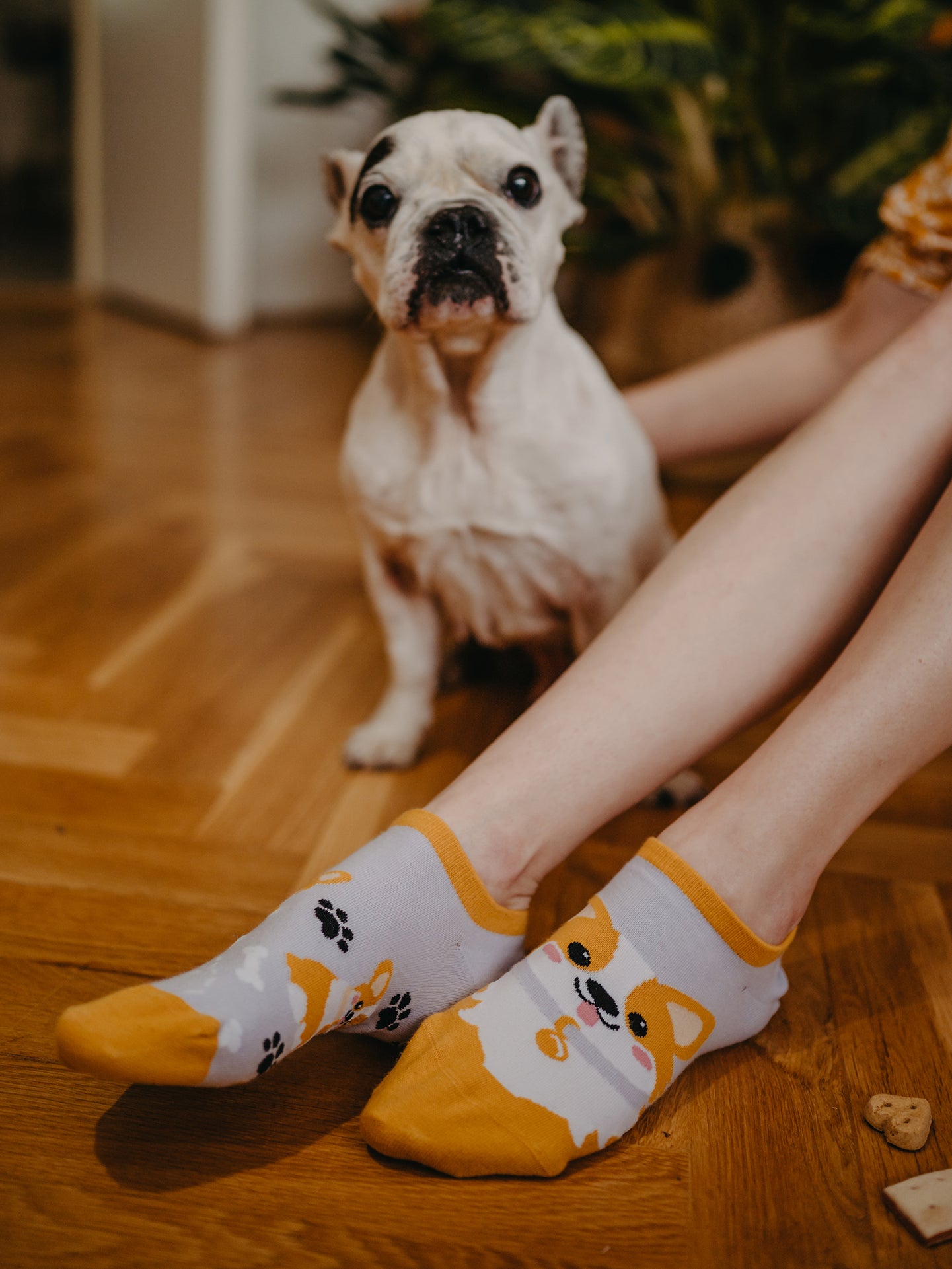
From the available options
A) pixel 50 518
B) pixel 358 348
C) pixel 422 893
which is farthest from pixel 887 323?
pixel 358 348

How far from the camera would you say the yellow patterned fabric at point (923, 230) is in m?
0.90

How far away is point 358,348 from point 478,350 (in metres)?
2.28

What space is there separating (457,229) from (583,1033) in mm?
546

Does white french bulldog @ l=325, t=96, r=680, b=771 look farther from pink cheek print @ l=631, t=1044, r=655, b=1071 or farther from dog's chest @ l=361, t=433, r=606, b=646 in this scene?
pink cheek print @ l=631, t=1044, r=655, b=1071

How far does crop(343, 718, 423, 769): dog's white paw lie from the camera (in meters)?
0.96

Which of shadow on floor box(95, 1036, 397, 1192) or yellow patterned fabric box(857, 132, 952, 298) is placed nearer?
shadow on floor box(95, 1036, 397, 1192)

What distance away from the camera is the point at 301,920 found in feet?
1.86

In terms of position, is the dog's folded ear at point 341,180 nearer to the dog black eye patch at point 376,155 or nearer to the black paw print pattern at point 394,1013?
the dog black eye patch at point 376,155

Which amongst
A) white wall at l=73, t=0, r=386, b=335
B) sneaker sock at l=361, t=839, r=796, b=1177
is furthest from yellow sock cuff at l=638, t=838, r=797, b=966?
white wall at l=73, t=0, r=386, b=335

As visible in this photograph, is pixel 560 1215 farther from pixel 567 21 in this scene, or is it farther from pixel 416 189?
pixel 567 21

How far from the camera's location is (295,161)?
3178 mm

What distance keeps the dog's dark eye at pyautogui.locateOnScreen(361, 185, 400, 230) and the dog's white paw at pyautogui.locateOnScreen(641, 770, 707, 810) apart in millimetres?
503

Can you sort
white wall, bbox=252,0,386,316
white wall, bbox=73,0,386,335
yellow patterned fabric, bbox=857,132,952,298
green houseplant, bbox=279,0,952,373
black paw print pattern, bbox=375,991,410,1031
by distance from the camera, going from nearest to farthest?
black paw print pattern, bbox=375,991,410,1031
yellow patterned fabric, bbox=857,132,952,298
green houseplant, bbox=279,0,952,373
white wall, bbox=73,0,386,335
white wall, bbox=252,0,386,316

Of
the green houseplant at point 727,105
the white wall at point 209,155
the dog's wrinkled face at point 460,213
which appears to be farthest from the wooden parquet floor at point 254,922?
the white wall at point 209,155
